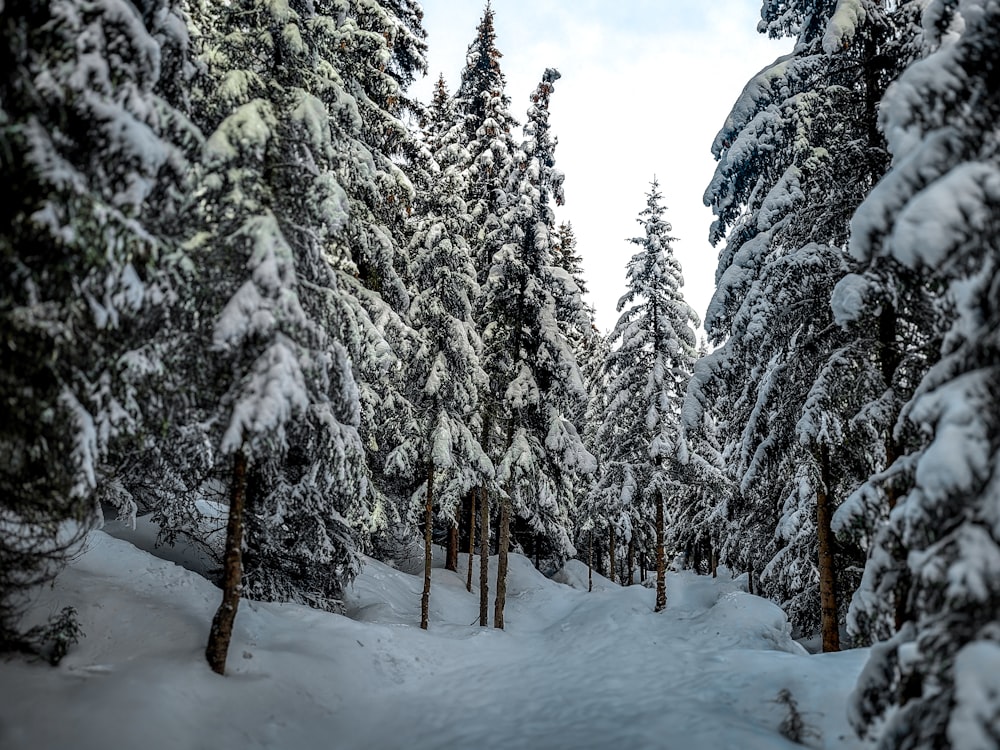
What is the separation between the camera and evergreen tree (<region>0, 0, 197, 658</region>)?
207 inches

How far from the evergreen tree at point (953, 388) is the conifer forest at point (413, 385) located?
0.03 metres

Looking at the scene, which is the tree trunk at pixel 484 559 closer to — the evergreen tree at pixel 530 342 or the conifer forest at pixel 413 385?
the conifer forest at pixel 413 385

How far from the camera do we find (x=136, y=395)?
23.5 feet

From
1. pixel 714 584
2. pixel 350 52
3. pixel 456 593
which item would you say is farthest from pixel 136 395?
pixel 714 584

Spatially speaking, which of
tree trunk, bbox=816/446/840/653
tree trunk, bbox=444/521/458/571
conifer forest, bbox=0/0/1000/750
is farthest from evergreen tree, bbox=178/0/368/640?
tree trunk, bbox=444/521/458/571

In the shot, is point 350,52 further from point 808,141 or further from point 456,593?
point 456,593

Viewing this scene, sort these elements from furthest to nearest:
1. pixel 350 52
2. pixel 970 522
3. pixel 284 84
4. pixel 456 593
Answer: pixel 456 593 < pixel 350 52 < pixel 284 84 < pixel 970 522

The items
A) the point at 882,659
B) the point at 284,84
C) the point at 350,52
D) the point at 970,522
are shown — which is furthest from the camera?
the point at 350,52

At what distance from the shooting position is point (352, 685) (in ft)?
32.8

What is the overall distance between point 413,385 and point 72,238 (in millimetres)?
12271

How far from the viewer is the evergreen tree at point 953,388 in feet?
12.1

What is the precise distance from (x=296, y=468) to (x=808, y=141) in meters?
13.1

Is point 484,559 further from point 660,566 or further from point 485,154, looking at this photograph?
point 485,154

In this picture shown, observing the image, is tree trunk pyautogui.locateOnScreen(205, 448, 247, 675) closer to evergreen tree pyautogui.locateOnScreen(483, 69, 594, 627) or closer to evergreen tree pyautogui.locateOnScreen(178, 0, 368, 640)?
evergreen tree pyautogui.locateOnScreen(178, 0, 368, 640)
